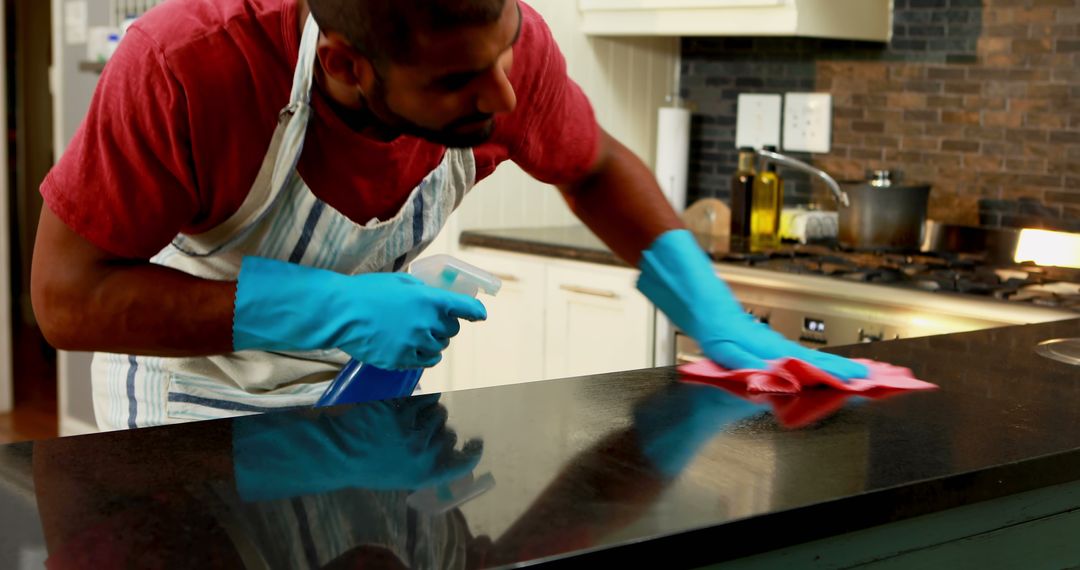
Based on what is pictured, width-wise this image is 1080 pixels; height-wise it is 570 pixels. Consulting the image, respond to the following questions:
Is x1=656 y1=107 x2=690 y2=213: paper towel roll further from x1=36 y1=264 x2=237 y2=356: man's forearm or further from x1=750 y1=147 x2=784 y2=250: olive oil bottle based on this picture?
x1=36 y1=264 x2=237 y2=356: man's forearm

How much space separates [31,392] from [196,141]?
4.31m

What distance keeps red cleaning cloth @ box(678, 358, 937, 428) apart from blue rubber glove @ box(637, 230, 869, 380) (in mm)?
23

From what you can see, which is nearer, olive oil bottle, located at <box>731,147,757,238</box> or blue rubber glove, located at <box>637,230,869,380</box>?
blue rubber glove, located at <box>637,230,869,380</box>

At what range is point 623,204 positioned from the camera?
68.7 inches

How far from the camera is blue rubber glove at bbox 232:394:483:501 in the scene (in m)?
0.95

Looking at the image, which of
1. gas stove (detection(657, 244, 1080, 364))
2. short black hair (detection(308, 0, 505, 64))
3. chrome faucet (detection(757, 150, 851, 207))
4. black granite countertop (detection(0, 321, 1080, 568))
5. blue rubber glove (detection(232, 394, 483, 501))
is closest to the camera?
black granite countertop (detection(0, 321, 1080, 568))

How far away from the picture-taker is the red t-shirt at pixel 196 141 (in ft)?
4.28

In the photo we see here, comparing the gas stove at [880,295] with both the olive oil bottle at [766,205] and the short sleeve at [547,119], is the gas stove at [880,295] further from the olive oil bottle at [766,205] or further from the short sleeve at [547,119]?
the short sleeve at [547,119]

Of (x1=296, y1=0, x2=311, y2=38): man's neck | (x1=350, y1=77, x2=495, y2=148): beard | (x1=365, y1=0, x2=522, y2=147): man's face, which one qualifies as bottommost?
(x1=350, y1=77, x2=495, y2=148): beard

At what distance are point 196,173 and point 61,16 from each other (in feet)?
10.8

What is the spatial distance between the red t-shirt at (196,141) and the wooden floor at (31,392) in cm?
269

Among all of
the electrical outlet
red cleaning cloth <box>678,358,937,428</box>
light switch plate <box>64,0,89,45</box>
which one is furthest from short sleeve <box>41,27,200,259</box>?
light switch plate <box>64,0,89,45</box>

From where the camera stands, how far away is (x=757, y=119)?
3.63m

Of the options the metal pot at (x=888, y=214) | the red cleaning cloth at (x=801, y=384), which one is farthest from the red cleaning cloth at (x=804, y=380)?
the metal pot at (x=888, y=214)
